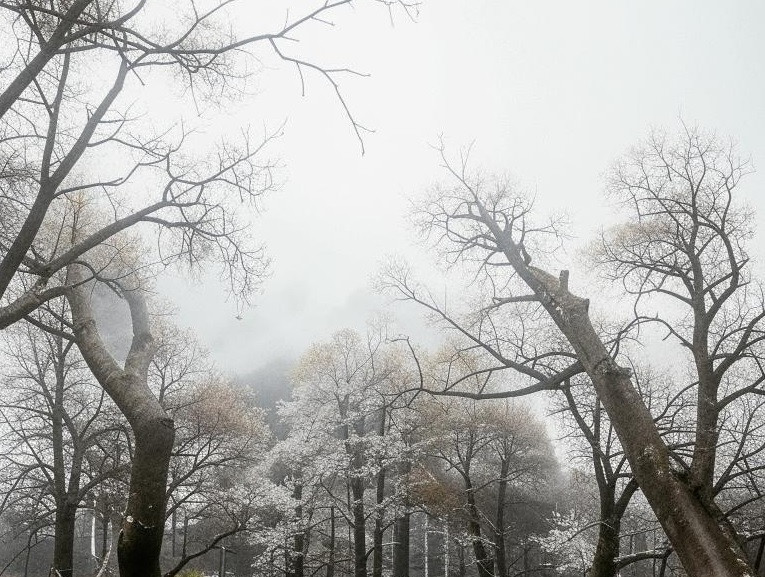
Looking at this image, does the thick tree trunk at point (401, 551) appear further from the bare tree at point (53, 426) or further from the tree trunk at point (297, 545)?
the bare tree at point (53, 426)

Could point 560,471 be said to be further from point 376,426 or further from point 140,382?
point 140,382

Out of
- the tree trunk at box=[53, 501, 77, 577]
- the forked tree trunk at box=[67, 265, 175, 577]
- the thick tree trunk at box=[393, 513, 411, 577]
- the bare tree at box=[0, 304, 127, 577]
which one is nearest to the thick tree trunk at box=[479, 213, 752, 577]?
the forked tree trunk at box=[67, 265, 175, 577]

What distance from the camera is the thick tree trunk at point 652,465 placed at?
3.24 meters

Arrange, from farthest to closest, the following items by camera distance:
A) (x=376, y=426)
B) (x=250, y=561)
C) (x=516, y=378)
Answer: (x=250, y=561)
(x=376, y=426)
(x=516, y=378)

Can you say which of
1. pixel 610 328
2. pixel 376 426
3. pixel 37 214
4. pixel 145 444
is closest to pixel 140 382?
Answer: pixel 145 444

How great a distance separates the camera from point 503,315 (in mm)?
9312

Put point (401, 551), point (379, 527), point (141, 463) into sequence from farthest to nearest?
point (401, 551)
point (379, 527)
point (141, 463)

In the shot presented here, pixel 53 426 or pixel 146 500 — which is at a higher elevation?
pixel 53 426

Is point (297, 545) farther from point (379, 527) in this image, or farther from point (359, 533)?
point (379, 527)

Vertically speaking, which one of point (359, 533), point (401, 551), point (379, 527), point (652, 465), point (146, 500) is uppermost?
point (652, 465)

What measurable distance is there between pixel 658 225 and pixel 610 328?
10.2 feet

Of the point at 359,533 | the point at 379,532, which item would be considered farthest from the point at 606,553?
the point at 359,533

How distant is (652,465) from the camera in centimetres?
379

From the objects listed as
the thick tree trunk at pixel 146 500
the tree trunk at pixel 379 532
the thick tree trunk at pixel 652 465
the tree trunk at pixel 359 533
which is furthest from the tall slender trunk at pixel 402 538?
the thick tree trunk at pixel 146 500
